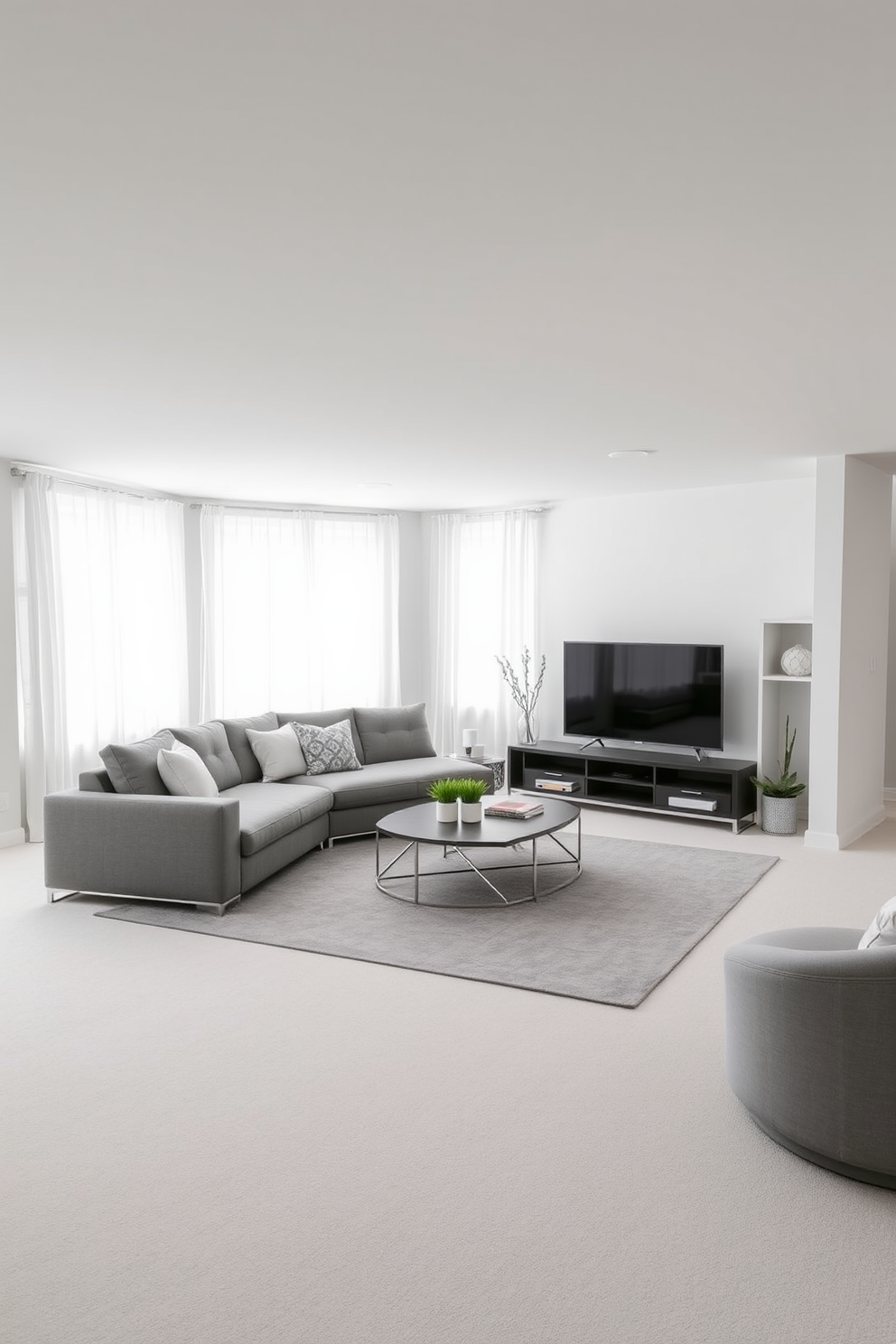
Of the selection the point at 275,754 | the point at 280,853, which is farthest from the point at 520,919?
the point at 275,754

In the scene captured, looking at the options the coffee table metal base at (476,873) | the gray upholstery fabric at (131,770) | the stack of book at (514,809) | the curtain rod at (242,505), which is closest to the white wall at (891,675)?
the curtain rod at (242,505)

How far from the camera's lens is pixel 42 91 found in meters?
1.84

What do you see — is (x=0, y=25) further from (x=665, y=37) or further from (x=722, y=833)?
(x=722, y=833)

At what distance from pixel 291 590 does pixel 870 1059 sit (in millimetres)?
6379

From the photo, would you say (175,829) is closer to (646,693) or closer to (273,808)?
(273,808)

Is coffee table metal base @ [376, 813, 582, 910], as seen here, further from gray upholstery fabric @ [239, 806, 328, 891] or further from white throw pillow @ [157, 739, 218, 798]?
white throw pillow @ [157, 739, 218, 798]

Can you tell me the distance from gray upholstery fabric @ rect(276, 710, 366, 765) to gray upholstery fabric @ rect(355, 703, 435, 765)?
0.11 feet

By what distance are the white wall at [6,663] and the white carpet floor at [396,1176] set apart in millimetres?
2272

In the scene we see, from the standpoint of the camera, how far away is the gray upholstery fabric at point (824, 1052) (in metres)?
2.48

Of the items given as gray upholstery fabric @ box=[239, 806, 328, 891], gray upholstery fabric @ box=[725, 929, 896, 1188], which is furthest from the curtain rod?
gray upholstery fabric @ box=[725, 929, 896, 1188]

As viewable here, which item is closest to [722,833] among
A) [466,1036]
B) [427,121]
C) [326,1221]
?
[466,1036]

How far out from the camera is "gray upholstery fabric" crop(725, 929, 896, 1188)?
8.13 feet

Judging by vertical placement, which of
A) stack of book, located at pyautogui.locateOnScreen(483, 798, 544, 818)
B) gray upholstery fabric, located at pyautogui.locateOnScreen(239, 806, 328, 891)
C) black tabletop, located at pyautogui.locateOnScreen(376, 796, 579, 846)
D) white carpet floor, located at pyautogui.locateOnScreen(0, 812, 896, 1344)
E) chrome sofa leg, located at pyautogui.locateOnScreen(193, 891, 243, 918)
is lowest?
white carpet floor, located at pyautogui.locateOnScreen(0, 812, 896, 1344)

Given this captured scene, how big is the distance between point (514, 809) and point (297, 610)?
3.49 meters
